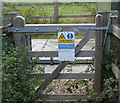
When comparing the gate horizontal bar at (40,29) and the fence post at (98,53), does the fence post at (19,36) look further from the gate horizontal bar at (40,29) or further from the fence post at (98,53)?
the fence post at (98,53)

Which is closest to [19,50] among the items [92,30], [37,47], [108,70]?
[92,30]

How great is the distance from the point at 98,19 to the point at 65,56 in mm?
636

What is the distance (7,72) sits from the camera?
3082 millimetres

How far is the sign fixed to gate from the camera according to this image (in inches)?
119

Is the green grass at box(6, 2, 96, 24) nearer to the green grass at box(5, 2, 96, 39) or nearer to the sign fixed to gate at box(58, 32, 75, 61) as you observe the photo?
the green grass at box(5, 2, 96, 39)

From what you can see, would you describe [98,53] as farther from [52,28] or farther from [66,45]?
[52,28]

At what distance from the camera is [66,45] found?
3.05 meters

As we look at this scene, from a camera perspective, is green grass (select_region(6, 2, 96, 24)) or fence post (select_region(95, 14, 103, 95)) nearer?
fence post (select_region(95, 14, 103, 95))

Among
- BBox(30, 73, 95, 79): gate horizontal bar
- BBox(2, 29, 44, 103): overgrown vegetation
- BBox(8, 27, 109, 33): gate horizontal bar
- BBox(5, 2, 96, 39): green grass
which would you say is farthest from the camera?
BBox(5, 2, 96, 39): green grass

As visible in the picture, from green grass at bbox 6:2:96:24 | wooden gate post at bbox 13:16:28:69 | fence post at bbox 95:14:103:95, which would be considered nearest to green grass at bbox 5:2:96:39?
green grass at bbox 6:2:96:24

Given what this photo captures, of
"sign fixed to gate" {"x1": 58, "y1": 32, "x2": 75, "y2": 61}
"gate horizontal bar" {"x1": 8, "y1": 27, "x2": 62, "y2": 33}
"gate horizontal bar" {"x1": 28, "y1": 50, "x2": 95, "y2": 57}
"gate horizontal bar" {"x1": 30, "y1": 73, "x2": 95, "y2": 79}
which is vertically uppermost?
"gate horizontal bar" {"x1": 8, "y1": 27, "x2": 62, "y2": 33}

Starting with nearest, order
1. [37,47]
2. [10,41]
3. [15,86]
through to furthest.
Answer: [15,86] < [10,41] < [37,47]

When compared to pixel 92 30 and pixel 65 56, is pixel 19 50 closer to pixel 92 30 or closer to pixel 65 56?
pixel 65 56

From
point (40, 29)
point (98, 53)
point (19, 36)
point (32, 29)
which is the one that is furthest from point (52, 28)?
point (98, 53)
